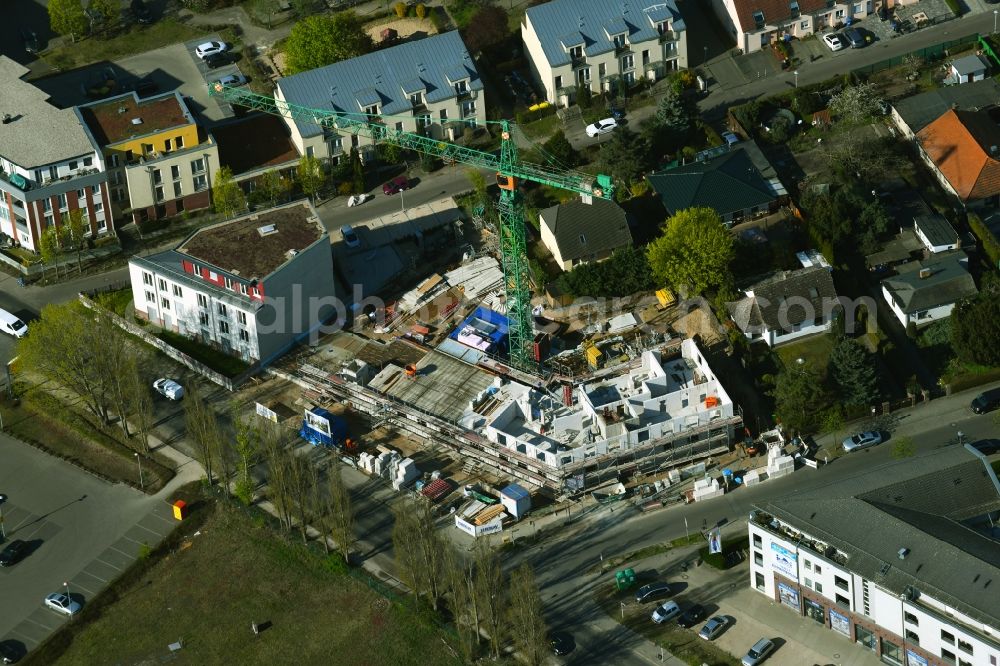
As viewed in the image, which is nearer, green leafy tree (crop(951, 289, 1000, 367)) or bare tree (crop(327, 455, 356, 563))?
bare tree (crop(327, 455, 356, 563))

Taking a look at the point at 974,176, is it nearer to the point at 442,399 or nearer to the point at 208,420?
the point at 442,399

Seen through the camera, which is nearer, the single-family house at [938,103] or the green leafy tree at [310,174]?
the green leafy tree at [310,174]

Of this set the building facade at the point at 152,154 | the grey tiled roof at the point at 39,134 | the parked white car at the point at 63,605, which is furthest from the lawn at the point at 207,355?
the parked white car at the point at 63,605

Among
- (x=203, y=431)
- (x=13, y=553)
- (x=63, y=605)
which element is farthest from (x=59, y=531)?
(x=203, y=431)

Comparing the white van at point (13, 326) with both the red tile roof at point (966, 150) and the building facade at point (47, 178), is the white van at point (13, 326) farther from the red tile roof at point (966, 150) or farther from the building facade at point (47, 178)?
the red tile roof at point (966, 150)

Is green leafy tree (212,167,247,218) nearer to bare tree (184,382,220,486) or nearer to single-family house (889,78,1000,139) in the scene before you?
bare tree (184,382,220,486)

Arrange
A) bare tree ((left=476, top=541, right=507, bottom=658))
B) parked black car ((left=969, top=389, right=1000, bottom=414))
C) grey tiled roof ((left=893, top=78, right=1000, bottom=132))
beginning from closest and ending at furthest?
bare tree ((left=476, top=541, right=507, bottom=658)) < parked black car ((left=969, top=389, right=1000, bottom=414)) < grey tiled roof ((left=893, top=78, right=1000, bottom=132))

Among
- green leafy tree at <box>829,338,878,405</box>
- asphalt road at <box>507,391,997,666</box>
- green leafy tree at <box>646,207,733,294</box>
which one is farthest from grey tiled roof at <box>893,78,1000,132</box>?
asphalt road at <box>507,391,997,666</box>

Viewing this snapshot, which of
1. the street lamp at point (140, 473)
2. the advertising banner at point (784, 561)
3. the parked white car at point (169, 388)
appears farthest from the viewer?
the parked white car at point (169, 388)
